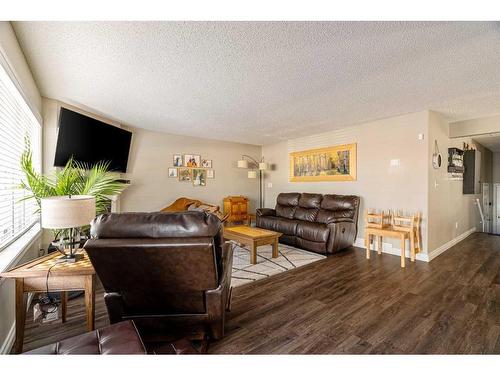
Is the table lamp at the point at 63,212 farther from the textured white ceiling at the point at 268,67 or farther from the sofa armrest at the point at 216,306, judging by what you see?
the textured white ceiling at the point at 268,67

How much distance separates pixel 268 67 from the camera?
208cm

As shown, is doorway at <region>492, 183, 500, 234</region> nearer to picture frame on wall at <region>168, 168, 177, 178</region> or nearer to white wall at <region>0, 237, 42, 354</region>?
picture frame on wall at <region>168, 168, 177, 178</region>

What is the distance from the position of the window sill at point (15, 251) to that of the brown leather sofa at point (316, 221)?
3.47 m

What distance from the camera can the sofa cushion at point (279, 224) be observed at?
4.07 m

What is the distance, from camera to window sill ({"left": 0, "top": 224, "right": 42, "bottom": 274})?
1520 mm

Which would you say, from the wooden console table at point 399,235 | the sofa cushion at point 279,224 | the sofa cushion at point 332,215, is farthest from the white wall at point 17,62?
the wooden console table at point 399,235

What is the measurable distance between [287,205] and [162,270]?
13.0 ft

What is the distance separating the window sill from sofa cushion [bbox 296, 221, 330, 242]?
349 centimetres

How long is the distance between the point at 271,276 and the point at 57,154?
3.27 m

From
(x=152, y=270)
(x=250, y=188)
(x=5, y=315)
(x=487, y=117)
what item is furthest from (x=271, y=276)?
(x=487, y=117)

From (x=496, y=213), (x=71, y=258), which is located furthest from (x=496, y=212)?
(x=71, y=258)

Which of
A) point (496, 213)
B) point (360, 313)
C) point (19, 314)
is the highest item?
point (496, 213)

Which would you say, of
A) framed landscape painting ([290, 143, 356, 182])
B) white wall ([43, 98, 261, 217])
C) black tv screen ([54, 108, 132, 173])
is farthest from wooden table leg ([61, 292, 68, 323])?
framed landscape painting ([290, 143, 356, 182])

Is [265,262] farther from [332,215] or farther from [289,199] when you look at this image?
[289,199]
